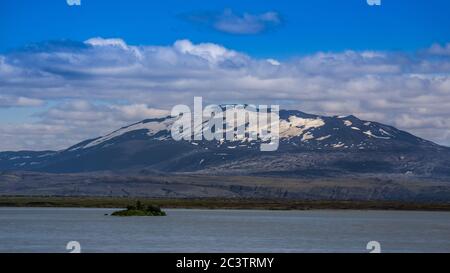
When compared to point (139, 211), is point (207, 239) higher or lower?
lower

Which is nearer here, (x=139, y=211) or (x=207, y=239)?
(x=207, y=239)

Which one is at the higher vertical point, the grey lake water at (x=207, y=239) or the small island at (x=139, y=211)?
the small island at (x=139, y=211)

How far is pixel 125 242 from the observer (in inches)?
3506

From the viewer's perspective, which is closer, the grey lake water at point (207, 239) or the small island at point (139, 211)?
the grey lake water at point (207, 239)

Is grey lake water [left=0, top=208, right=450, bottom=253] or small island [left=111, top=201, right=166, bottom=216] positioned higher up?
small island [left=111, top=201, right=166, bottom=216]

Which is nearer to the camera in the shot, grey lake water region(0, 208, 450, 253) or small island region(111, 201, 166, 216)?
grey lake water region(0, 208, 450, 253)
